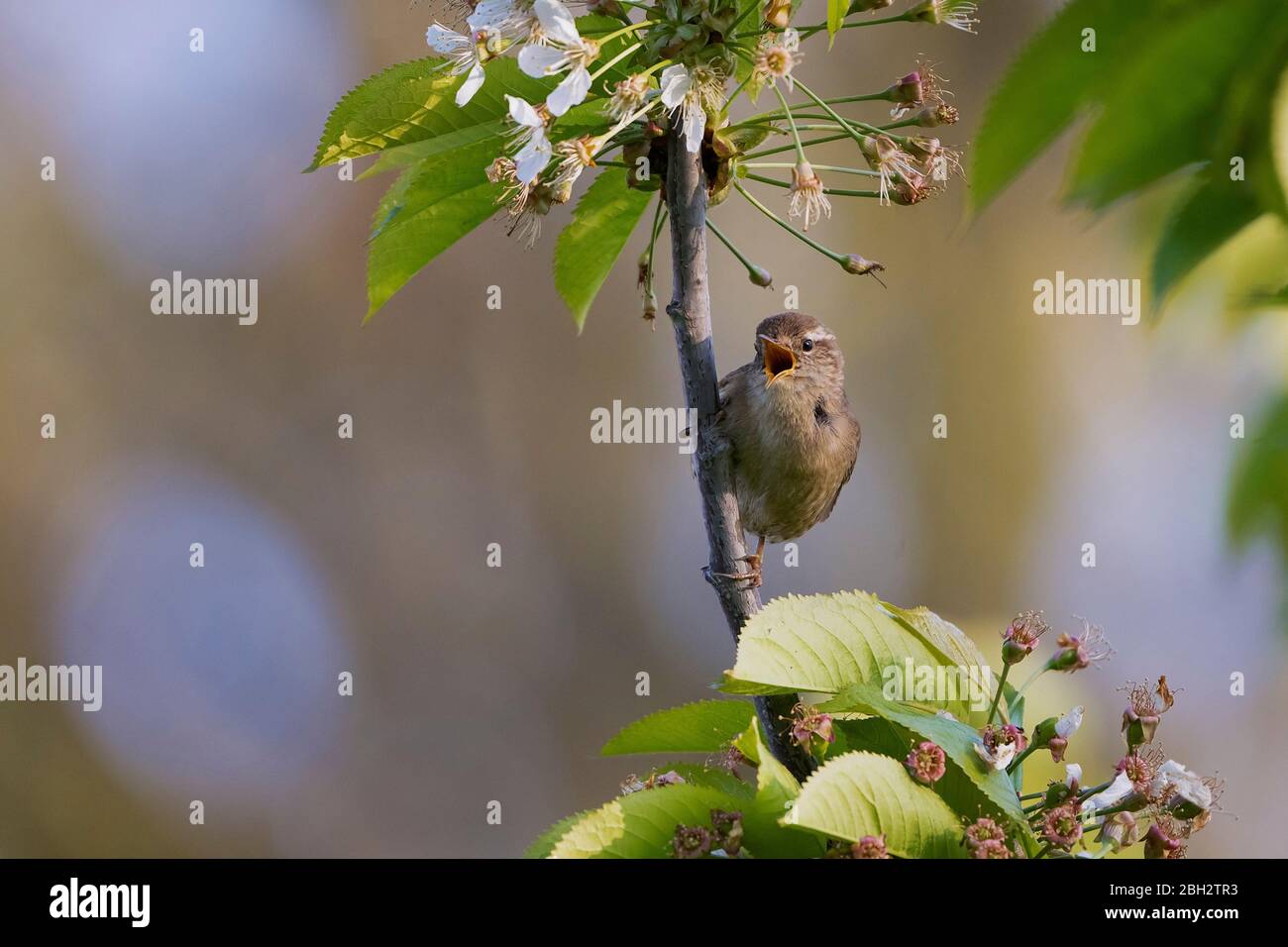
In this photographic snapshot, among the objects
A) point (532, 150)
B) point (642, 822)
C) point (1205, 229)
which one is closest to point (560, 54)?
point (532, 150)

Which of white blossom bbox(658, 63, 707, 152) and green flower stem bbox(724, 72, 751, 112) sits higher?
green flower stem bbox(724, 72, 751, 112)

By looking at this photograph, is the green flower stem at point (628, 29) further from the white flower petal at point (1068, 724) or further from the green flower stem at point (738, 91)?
the white flower petal at point (1068, 724)

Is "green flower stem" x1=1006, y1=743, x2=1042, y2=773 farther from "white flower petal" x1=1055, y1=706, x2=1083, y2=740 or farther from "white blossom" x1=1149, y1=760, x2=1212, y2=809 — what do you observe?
"white blossom" x1=1149, y1=760, x2=1212, y2=809

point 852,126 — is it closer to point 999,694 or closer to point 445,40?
point 445,40

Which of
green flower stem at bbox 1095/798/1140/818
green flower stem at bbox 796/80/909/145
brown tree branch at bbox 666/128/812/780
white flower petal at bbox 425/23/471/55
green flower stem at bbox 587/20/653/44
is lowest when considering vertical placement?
green flower stem at bbox 1095/798/1140/818

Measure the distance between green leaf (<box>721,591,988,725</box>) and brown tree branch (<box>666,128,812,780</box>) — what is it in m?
0.12

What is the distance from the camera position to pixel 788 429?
340 cm

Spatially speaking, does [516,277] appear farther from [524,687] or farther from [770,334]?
[770,334]

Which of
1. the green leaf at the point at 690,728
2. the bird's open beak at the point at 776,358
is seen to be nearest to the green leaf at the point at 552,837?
the green leaf at the point at 690,728

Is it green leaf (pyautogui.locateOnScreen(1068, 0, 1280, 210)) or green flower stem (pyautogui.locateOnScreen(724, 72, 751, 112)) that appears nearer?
green leaf (pyautogui.locateOnScreen(1068, 0, 1280, 210))

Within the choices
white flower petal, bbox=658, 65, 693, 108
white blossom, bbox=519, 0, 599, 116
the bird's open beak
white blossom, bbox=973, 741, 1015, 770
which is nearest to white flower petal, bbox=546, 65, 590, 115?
white blossom, bbox=519, 0, 599, 116

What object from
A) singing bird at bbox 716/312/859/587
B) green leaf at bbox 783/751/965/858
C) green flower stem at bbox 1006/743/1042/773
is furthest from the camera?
singing bird at bbox 716/312/859/587

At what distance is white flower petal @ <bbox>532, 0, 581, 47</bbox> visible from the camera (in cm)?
150

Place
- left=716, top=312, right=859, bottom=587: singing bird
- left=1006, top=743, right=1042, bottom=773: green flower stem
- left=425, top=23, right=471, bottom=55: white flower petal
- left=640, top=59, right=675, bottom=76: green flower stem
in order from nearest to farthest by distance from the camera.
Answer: left=1006, top=743, right=1042, bottom=773: green flower stem
left=640, top=59, right=675, bottom=76: green flower stem
left=425, top=23, right=471, bottom=55: white flower petal
left=716, top=312, right=859, bottom=587: singing bird
